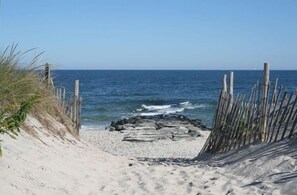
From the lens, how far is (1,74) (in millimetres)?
6426

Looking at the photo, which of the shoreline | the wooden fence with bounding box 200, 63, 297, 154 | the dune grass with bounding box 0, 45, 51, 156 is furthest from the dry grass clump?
the shoreline

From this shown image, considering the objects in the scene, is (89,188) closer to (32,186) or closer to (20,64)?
(32,186)

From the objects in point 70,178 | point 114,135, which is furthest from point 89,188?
point 114,135

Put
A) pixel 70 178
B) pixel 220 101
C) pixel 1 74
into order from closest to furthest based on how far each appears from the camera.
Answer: pixel 70 178, pixel 1 74, pixel 220 101

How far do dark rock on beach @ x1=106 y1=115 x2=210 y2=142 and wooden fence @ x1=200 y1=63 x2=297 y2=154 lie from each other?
8.24 meters

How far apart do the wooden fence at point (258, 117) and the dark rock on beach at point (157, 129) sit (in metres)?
8.24

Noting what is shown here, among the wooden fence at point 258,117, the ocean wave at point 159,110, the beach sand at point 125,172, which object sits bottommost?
the ocean wave at point 159,110

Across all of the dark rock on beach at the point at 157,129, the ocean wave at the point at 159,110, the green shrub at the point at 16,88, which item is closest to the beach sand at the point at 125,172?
the green shrub at the point at 16,88

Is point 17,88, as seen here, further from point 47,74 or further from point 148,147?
point 148,147

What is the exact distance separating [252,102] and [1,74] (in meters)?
4.36

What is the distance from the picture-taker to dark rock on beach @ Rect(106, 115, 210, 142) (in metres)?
17.5

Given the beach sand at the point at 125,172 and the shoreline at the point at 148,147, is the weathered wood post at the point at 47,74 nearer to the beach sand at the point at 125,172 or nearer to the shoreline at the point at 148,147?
the beach sand at the point at 125,172

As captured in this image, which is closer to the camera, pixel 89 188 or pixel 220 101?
pixel 89 188

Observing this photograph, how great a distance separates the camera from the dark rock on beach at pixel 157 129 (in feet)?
57.5
